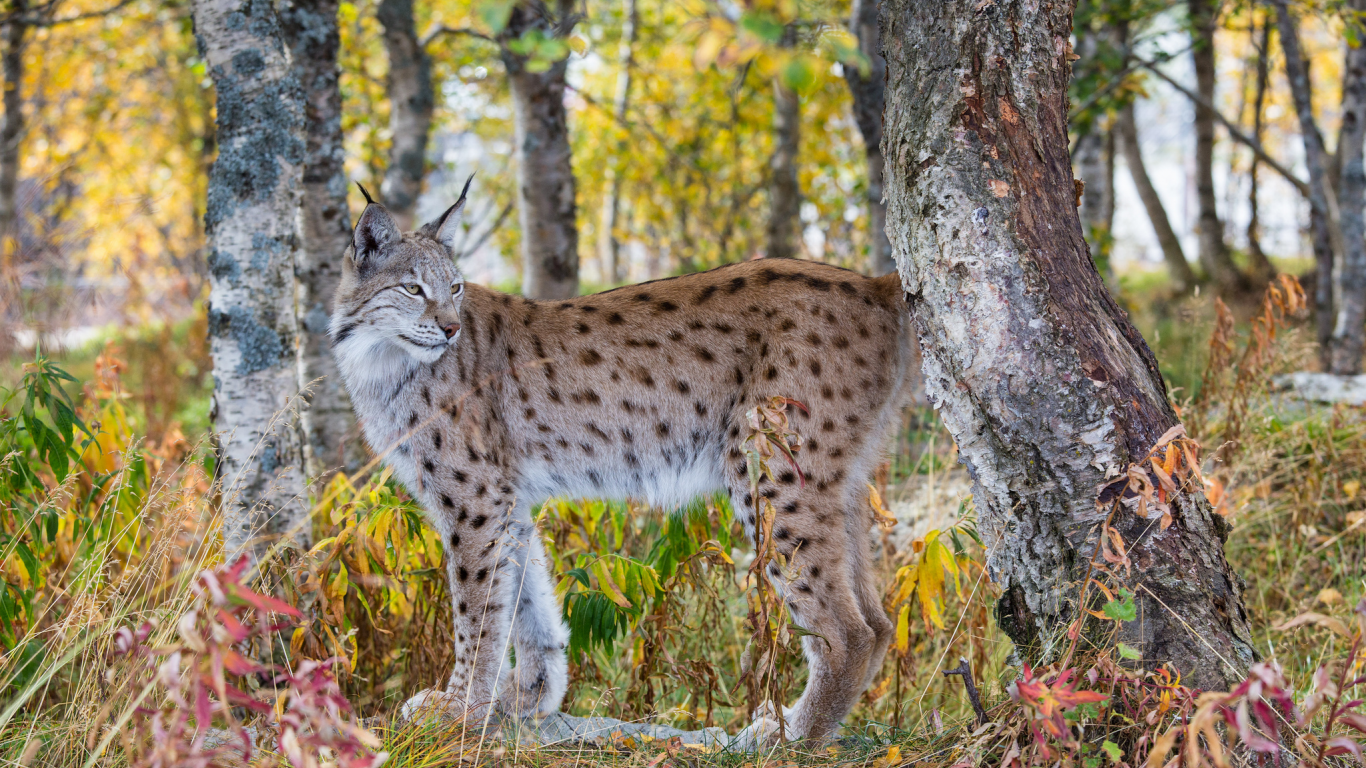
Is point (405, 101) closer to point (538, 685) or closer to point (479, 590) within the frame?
point (479, 590)

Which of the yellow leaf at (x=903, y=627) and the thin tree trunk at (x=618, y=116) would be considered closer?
the yellow leaf at (x=903, y=627)

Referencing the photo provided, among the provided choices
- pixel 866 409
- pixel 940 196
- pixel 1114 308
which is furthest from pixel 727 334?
pixel 1114 308

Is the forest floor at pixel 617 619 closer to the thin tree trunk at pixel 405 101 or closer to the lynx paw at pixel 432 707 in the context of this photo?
the lynx paw at pixel 432 707

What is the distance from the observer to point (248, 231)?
407 cm

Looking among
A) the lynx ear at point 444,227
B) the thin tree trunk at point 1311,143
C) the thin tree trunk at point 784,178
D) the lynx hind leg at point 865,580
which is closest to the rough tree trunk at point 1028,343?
the lynx hind leg at point 865,580

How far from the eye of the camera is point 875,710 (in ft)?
13.8

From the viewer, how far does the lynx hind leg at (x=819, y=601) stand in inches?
148

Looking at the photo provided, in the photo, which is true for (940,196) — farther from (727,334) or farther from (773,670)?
(773,670)

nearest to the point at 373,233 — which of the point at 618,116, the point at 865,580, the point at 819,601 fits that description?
the point at 819,601

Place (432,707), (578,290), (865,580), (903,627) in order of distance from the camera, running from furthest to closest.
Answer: (578,290) → (865,580) → (903,627) → (432,707)

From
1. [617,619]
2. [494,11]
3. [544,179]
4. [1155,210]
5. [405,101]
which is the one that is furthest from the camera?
[1155,210]

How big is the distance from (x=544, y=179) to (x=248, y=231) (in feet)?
9.71

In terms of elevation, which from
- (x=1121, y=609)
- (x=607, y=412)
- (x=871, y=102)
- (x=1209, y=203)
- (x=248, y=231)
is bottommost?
(x=1121, y=609)

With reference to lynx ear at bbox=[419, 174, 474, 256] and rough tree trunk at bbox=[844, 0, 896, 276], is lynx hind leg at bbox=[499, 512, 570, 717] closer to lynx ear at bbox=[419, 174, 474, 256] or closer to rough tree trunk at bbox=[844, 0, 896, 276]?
lynx ear at bbox=[419, 174, 474, 256]
